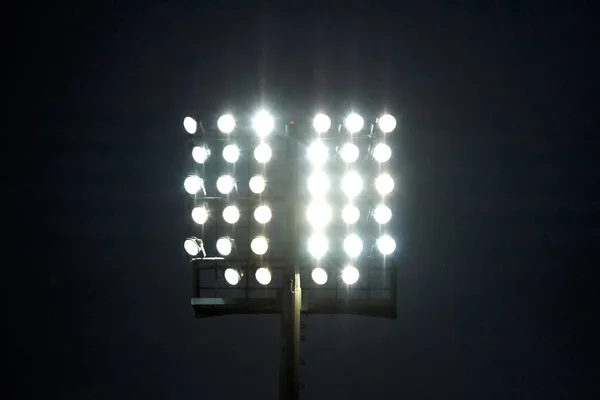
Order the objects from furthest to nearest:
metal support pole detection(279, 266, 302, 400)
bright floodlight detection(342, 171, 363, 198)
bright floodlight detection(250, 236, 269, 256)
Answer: bright floodlight detection(342, 171, 363, 198), bright floodlight detection(250, 236, 269, 256), metal support pole detection(279, 266, 302, 400)

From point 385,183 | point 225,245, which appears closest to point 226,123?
point 225,245

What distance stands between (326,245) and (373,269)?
2.24ft

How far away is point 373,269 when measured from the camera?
15.4 ft

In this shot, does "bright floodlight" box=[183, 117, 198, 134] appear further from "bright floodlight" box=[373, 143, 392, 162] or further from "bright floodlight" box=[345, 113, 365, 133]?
"bright floodlight" box=[373, 143, 392, 162]

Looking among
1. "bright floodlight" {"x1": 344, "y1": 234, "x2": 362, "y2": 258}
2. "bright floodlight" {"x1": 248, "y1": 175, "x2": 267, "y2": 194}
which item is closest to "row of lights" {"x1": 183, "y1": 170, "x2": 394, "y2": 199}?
"bright floodlight" {"x1": 248, "y1": 175, "x2": 267, "y2": 194}

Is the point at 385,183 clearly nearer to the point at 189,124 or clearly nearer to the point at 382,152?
the point at 382,152

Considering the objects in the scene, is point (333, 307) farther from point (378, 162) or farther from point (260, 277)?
point (378, 162)

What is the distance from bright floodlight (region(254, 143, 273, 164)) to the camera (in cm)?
423

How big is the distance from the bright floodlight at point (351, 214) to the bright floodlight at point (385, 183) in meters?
0.29

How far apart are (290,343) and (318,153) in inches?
66.4

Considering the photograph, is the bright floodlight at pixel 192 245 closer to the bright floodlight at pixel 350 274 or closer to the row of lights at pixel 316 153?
the row of lights at pixel 316 153

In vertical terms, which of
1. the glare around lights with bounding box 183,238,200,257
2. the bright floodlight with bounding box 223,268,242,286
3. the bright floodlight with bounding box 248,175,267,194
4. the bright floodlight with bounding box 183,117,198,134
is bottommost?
the bright floodlight with bounding box 223,268,242,286

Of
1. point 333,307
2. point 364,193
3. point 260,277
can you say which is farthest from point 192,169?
point 333,307

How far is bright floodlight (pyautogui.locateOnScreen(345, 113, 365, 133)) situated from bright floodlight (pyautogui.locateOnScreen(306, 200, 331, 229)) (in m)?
0.73
